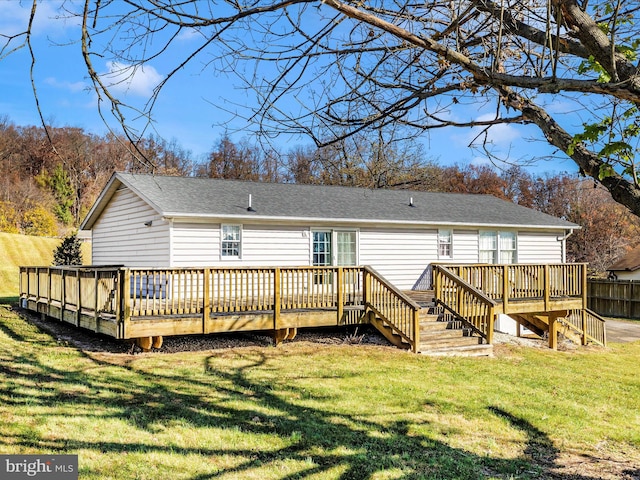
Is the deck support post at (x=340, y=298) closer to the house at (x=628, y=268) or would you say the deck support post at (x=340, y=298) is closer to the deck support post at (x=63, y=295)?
the deck support post at (x=63, y=295)

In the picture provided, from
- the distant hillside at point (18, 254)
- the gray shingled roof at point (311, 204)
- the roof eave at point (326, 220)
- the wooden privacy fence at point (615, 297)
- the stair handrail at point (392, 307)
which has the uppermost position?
the gray shingled roof at point (311, 204)

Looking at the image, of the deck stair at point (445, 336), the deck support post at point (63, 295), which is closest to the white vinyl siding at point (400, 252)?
the deck stair at point (445, 336)

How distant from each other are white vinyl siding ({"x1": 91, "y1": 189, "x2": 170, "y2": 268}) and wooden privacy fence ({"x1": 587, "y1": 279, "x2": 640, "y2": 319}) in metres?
22.3

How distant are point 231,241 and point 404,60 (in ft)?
33.6

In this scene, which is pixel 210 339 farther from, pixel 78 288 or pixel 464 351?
pixel 464 351

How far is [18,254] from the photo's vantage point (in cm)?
2981

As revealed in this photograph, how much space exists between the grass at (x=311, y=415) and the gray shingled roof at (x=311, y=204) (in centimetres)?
492

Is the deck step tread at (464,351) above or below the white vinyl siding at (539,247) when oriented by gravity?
below

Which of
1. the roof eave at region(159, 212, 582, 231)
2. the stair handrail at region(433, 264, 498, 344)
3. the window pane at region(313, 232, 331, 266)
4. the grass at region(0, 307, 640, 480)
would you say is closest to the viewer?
the grass at region(0, 307, 640, 480)

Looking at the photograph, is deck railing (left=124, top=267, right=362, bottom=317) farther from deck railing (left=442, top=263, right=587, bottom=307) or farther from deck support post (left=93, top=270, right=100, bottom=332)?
deck railing (left=442, top=263, right=587, bottom=307)

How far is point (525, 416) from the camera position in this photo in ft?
24.3

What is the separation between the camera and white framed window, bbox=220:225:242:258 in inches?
581

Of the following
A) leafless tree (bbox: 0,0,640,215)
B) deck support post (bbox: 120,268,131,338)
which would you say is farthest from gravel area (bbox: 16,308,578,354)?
leafless tree (bbox: 0,0,640,215)

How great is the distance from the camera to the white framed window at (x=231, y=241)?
581 inches
